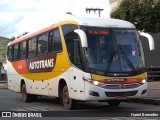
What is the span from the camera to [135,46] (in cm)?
1543

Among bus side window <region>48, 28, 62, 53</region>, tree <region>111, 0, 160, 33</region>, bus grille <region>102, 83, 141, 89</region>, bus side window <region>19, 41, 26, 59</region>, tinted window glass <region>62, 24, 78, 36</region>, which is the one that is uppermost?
tree <region>111, 0, 160, 33</region>

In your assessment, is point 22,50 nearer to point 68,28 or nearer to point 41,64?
point 41,64

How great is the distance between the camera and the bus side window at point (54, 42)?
16.8m

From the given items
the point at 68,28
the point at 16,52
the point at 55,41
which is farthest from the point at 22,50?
the point at 68,28

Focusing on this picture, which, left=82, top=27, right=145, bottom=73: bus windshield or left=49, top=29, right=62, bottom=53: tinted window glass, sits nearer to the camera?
left=82, top=27, right=145, bottom=73: bus windshield

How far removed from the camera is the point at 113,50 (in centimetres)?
1494

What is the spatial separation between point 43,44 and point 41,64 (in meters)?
0.86

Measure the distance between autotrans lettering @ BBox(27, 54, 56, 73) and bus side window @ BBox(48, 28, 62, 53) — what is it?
0.28 m

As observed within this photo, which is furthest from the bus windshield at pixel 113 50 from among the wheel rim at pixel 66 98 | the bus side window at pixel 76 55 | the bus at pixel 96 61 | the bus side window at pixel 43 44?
the bus side window at pixel 43 44

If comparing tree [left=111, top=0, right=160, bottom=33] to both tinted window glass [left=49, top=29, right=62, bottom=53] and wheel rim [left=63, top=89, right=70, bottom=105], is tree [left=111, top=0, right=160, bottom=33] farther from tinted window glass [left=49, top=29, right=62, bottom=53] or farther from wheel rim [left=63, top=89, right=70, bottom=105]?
wheel rim [left=63, top=89, right=70, bottom=105]

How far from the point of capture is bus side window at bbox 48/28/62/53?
1675cm

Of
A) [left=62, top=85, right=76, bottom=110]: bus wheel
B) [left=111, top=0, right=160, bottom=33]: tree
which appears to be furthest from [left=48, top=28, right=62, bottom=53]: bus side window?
[left=111, top=0, right=160, bottom=33]: tree

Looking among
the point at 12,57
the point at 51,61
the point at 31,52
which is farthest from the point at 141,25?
the point at 51,61

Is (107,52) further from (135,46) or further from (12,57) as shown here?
(12,57)
